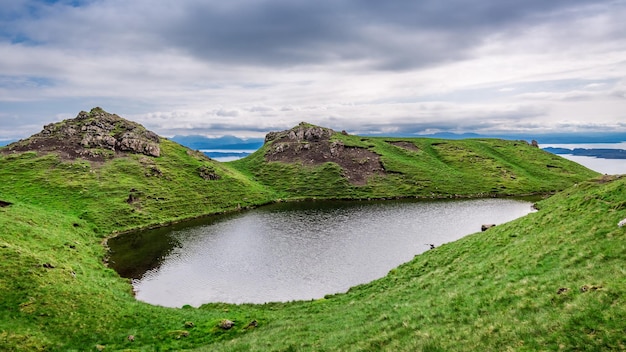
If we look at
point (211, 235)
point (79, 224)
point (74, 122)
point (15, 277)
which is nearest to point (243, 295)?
point (15, 277)

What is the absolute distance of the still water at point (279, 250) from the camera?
55.6 m

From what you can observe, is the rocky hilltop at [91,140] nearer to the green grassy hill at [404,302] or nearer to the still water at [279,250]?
the still water at [279,250]

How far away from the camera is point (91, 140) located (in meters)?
156

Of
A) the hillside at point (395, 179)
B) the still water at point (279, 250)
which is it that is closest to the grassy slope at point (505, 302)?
the still water at point (279, 250)

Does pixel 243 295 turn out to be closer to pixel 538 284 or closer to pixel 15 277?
pixel 15 277

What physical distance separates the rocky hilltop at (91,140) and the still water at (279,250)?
237ft

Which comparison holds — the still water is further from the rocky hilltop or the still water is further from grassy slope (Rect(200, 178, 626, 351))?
the rocky hilltop

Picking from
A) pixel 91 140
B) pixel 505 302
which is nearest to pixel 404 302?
pixel 505 302

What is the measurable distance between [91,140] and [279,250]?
12857 centimetres

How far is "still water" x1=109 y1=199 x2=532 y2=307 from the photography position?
55625 millimetres

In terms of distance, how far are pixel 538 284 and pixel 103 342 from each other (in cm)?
3837

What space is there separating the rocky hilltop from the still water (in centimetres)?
7217

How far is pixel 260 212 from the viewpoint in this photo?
127m

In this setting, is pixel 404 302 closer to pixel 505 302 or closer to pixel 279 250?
pixel 505 302
